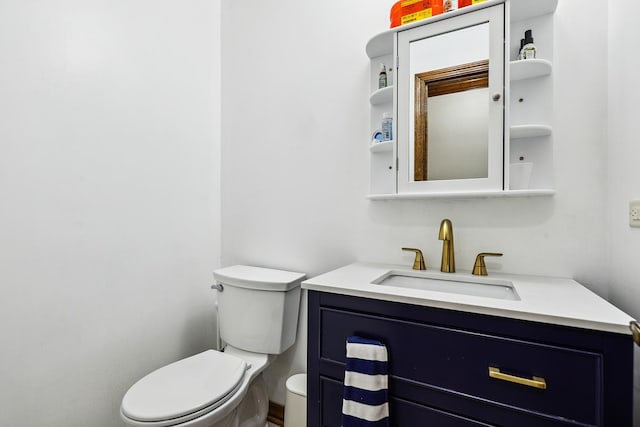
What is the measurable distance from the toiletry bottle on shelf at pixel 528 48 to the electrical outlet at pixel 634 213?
592 millimetres

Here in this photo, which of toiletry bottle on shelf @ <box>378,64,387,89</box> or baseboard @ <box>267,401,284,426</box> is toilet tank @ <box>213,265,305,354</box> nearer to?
baseboard @ <box>267,401,284,426</box>

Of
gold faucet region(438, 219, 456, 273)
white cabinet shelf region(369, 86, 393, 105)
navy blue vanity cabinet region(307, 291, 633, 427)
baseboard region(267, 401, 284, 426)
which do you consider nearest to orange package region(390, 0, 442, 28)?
white cabinet shelf region(369, 86, 393, 105)

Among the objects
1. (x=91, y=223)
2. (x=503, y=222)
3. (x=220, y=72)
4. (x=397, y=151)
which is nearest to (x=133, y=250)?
(x=91, y=223)

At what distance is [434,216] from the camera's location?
131cm

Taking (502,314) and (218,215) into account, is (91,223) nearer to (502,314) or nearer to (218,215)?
(218,215)

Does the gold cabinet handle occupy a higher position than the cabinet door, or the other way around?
the cabinet door

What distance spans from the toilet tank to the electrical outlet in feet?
4.06

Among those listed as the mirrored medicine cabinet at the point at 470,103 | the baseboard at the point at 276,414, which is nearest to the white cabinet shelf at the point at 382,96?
the mirrored medicine cabinet at the point at 470,103

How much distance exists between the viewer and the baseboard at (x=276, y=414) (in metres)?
1.64

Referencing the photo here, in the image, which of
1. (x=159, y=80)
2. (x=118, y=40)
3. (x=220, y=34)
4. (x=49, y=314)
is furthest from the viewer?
(x=220, y=34)

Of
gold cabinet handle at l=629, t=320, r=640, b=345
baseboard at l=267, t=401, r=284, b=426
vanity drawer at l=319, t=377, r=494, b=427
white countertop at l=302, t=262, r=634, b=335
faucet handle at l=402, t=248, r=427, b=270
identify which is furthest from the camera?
baseboard at l=267, t=401, r=284, b=426

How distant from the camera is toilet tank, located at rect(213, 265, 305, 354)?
1.44 meters

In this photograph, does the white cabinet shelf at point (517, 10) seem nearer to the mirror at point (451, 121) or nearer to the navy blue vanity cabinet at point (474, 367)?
the mirror at point (451, 121)

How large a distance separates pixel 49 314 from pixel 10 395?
0.28 m
